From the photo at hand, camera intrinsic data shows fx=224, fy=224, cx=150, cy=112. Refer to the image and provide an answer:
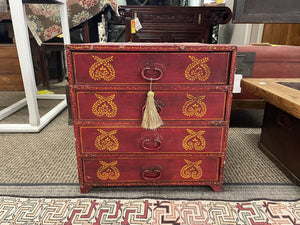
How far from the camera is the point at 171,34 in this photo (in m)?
2.18

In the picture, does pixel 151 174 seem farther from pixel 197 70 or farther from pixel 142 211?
pixel 197 70

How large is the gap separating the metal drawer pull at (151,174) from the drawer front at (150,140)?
0.07 metres

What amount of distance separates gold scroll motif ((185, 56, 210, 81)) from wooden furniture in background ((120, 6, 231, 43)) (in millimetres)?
1637

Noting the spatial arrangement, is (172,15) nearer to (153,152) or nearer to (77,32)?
(77,32)

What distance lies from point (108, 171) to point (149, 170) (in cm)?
14

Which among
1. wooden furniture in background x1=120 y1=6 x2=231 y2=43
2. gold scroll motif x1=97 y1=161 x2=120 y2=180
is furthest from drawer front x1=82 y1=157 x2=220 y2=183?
wooden furniture in background x1=120 y1=6 x2=231 y2=43

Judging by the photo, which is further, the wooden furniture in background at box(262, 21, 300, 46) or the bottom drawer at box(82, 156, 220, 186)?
the wooden furniture in background at box(262, 21, 300, 46)

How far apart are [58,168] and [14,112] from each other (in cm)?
93

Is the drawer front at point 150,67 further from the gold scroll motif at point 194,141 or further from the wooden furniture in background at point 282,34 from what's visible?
the wooden furniture in background at point 282,34

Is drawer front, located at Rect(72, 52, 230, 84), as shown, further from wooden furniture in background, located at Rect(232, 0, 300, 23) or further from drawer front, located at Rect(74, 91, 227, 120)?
wooden furniture in background, located at Rect(232, 0, 300, 23)

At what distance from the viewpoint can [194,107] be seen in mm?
705

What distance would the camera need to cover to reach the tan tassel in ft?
2.17

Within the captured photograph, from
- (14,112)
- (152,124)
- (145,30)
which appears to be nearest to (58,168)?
(152,124)

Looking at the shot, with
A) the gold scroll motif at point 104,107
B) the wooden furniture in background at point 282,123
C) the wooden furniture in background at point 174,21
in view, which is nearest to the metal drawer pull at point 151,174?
the gold scroll motif at point 104,107
